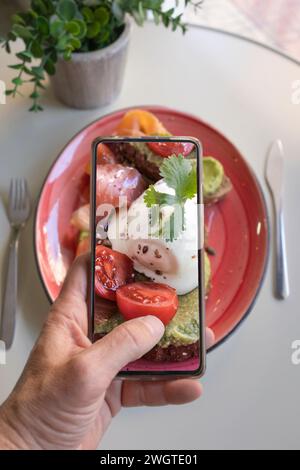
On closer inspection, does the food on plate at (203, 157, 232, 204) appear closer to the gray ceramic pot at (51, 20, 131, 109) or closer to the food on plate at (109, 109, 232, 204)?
the food on plate at (109, 109, 232, 204)

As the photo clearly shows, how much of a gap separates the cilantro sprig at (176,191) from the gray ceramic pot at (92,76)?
322mm

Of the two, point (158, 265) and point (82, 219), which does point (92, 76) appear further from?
point (158, 265)

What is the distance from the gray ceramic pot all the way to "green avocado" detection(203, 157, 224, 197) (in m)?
0.23

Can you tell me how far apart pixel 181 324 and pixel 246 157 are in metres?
0.43

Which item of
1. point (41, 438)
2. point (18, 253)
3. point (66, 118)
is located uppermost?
point (66, 118)

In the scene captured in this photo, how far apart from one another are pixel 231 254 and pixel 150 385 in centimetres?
25

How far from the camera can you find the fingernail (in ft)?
1.89

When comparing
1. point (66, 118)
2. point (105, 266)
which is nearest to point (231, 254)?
point (105, 266)

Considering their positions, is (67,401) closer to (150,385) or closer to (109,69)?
(150,385)

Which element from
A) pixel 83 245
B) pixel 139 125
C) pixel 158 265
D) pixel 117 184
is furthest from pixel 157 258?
pixel 139 125

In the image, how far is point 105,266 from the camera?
61 centimetres

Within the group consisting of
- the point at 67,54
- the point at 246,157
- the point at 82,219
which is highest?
the point at 67,54

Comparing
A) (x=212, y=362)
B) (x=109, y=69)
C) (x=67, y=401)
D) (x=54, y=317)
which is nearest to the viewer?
(x=67, y=401)

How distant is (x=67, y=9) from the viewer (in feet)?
2.56
